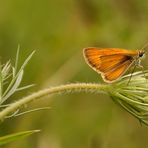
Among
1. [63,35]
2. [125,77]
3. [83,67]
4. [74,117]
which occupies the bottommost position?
[125,77]

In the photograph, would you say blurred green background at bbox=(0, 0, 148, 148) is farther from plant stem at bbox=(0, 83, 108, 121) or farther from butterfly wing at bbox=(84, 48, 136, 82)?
plant stem at bbox=(0, 83, 108, 121)

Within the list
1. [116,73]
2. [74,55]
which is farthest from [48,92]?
[74,55]

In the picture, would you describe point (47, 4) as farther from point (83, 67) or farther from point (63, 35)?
point (83, 67)

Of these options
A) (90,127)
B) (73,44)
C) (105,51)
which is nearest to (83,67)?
(73,44)

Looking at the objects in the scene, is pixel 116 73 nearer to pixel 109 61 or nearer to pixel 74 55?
pixel 109 61

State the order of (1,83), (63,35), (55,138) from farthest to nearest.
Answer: (63,35), (55,138), (1,83)
